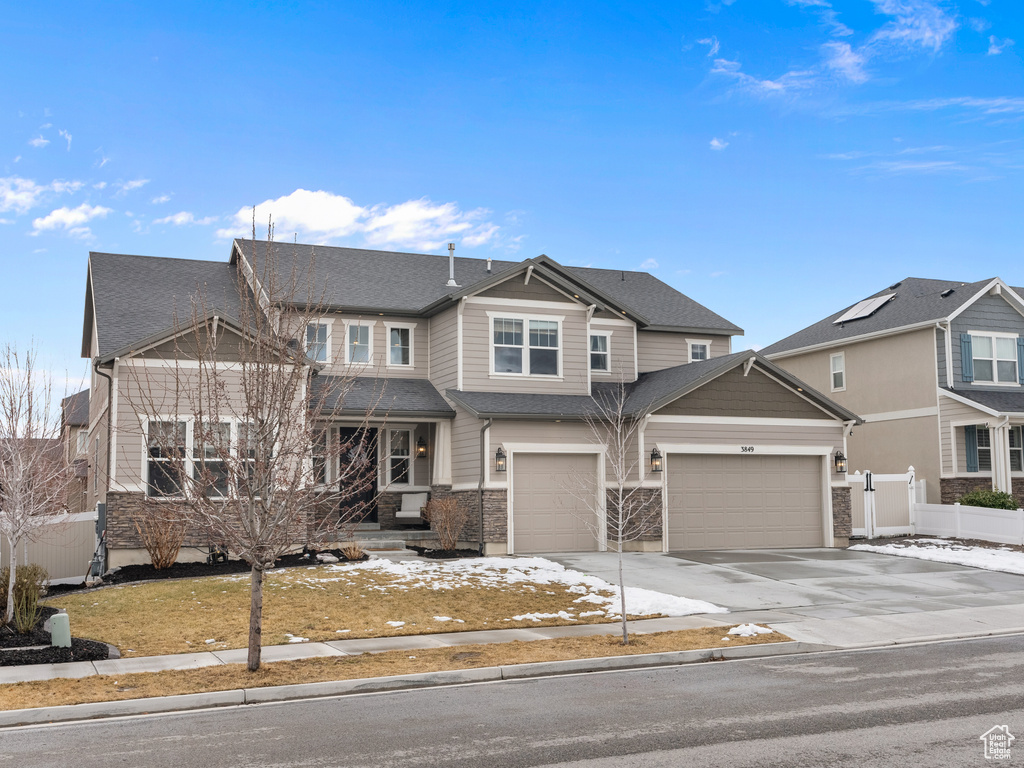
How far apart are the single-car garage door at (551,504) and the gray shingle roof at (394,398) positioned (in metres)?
2.71

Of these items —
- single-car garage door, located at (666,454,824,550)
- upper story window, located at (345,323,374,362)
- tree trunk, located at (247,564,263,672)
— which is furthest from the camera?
upper story window, located at (345,323,374,362)

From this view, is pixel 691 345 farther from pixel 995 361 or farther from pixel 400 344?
pixel 995 361

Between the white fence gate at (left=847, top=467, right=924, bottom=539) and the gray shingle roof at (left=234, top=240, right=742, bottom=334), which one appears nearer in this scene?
the gray shingle roof at (left=234, top=240, right=742, bottom=334)

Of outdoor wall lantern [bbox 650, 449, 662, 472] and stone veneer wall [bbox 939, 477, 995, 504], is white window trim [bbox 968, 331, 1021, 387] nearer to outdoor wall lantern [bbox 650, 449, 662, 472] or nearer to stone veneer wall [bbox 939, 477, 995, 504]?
stone veneer wall [bbox 939, 477, 995, 504]

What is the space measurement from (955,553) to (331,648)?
1604 centimetres

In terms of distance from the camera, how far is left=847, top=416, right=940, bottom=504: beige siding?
28.6 meters

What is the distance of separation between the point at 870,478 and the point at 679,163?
11.4 meters

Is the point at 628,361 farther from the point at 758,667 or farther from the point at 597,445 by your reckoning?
the point at 758,667

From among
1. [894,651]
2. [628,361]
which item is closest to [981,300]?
[628,361]

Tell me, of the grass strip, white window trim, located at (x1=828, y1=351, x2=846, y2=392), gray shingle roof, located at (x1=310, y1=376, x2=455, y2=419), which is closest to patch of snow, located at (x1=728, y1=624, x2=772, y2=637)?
the grass strip

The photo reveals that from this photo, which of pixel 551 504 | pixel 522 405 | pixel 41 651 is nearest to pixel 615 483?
pixel 551 504

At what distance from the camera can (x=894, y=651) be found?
38.5 ft

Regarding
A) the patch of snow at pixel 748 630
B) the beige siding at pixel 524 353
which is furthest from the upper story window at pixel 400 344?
the patch of snow at pixel 748 630

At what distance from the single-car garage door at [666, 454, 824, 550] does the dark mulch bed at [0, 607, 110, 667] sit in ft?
46.0
